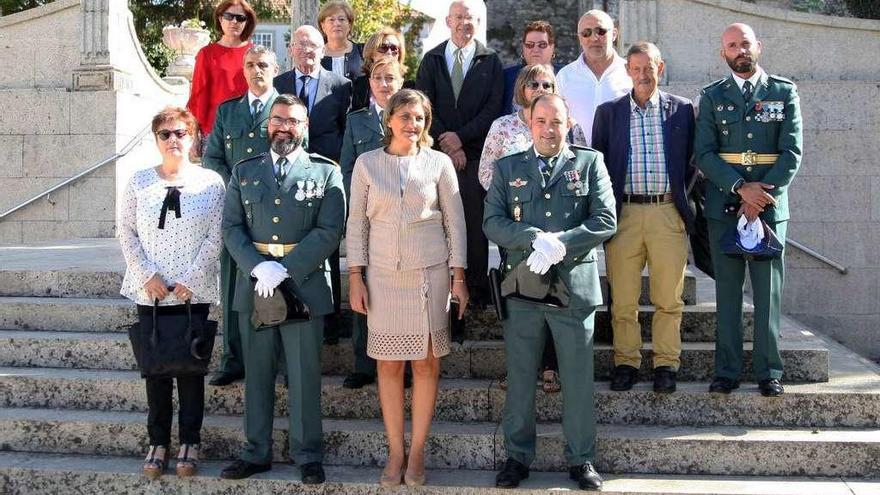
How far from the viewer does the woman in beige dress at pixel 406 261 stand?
4.29 meters

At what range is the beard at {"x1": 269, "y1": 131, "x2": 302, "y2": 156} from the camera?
444 cm

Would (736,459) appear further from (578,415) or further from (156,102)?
(156,102)

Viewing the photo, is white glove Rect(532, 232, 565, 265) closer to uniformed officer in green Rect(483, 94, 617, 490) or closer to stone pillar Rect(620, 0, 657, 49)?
uniformed officer in green Rect(483, 94, 617, 490)

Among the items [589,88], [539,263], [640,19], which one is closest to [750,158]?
[589,88]

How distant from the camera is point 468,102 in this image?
538cm

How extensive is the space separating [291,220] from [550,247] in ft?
4.06

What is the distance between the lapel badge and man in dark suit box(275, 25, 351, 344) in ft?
2.97

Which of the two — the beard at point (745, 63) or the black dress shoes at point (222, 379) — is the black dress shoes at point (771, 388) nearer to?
the beard at point (745, 63)

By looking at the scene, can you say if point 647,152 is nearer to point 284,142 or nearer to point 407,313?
point 407,313

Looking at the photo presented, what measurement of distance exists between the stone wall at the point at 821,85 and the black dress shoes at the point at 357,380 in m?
4.29

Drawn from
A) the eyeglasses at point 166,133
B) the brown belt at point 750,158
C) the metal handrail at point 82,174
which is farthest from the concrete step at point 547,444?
the metal handrail at point 82,174

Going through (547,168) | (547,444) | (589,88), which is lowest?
(547,444)

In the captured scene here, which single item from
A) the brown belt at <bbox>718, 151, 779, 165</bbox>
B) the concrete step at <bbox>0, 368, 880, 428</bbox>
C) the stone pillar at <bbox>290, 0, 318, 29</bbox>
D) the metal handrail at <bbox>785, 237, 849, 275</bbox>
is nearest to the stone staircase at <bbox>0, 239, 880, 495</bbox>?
the concrete step at <bbox>0, 368, 880, 428</bbox>

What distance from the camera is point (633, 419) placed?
4.82 metres
